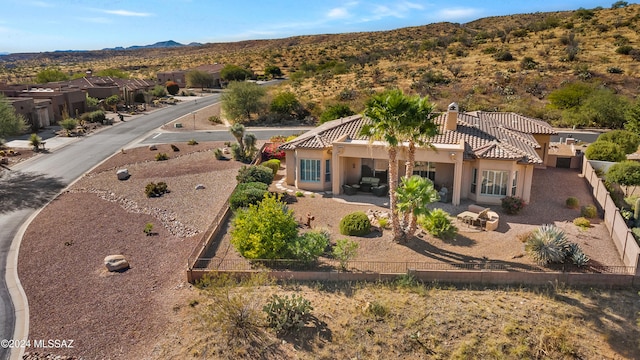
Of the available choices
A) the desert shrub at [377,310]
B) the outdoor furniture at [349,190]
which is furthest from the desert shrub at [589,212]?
the desert shrub at [377,310]

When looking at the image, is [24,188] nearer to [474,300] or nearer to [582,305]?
[474,300]

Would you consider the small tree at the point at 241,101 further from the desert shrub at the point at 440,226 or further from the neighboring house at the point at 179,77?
the neighboring house at the point at 179,77

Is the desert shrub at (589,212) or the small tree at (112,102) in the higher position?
the small tree at (112,102)

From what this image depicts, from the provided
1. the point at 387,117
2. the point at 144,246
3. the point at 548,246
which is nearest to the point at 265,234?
the point at 144,246

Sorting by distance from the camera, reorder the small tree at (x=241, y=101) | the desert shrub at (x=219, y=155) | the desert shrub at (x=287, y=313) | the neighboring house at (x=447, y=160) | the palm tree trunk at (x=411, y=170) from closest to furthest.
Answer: the desert shrub at (x=287, y=313), the palm tree trunk at (x=411, y=170), the neighboring house at (x=447, y=160), the desert shrub at (x=219, y=155), the small tree at (x=241, y=101)

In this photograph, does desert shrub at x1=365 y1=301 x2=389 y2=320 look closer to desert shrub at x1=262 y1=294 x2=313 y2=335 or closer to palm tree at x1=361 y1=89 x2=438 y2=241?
desert shrub at x1=262 y1=294 x2=313 y2=335

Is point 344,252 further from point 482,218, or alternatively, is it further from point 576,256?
point 576,256

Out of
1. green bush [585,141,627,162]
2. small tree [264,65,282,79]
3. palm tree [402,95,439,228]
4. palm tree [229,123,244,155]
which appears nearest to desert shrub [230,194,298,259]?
palm tree [402,95,439,228]
